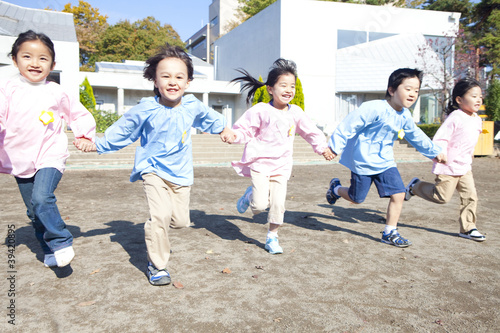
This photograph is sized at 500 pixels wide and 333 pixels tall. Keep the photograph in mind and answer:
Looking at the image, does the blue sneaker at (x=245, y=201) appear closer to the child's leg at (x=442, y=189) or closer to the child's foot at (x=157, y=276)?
the child's foot at (x=157, y=276)

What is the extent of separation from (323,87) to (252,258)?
23.2 metres

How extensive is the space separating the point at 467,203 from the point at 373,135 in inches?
57.0

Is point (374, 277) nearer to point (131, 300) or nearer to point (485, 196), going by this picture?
point (131, 300)

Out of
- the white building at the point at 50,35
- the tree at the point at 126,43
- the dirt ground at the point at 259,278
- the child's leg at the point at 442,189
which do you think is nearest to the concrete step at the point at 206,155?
the white building at the point at 50,35

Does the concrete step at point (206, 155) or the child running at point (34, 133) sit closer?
the child running at point (34, 133)

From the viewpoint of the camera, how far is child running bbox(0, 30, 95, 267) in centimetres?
343

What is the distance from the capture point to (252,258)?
13.5 ft

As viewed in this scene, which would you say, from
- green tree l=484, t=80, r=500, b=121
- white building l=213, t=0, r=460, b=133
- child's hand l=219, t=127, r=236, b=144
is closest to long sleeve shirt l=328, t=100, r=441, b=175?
child's hand l=219, t=127, r=236, b=144

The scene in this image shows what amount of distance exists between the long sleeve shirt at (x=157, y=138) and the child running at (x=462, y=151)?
325 centimetres

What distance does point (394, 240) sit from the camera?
4633mm

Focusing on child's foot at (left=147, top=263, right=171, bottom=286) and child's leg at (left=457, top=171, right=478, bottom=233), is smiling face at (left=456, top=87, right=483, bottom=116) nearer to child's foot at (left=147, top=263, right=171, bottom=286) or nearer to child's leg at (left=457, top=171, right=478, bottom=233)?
child's leg at (left=457, top=171, right=478, bottom=233)

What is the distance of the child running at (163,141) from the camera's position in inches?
141

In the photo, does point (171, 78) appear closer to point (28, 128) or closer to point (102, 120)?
point (28, 128)

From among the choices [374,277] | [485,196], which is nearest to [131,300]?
[374,277]
